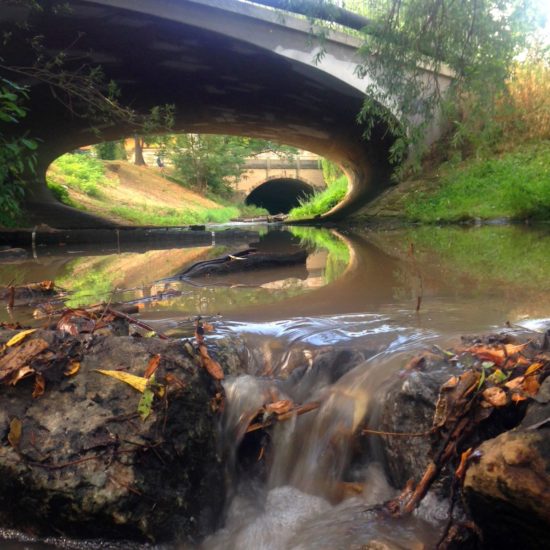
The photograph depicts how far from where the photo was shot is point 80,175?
85.0ft

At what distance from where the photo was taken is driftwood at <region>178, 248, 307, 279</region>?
21.7ft

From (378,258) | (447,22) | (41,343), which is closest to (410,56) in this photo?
(447,22)

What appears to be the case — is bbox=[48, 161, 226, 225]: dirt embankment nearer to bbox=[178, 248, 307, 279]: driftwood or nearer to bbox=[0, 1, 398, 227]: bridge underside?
bbox=[0, 1, 398, 227]: bridge underside

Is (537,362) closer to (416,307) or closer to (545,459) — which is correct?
(545,459)

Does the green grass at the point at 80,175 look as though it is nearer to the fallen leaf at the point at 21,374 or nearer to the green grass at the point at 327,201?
the green grass at the point at 327,201

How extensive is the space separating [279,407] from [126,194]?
27280mm

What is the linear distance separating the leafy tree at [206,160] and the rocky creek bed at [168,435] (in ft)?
120

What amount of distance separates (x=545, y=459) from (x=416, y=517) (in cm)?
64

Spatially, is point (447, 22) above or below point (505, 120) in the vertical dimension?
below

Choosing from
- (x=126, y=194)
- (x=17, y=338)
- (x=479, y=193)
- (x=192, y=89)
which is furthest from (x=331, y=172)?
(x=17, y=338)

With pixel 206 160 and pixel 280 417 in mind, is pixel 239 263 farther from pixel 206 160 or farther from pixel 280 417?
pixel 206 160

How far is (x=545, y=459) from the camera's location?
155 cm

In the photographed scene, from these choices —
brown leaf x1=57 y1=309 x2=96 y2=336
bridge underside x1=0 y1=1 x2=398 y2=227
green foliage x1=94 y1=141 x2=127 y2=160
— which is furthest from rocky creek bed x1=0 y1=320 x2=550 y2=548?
green foliage x1=94 y1=141 x2=127 y2=160

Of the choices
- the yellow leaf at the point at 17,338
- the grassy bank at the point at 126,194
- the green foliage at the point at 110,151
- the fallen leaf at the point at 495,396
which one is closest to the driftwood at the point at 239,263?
the yellow leaf at the point at 17,338
